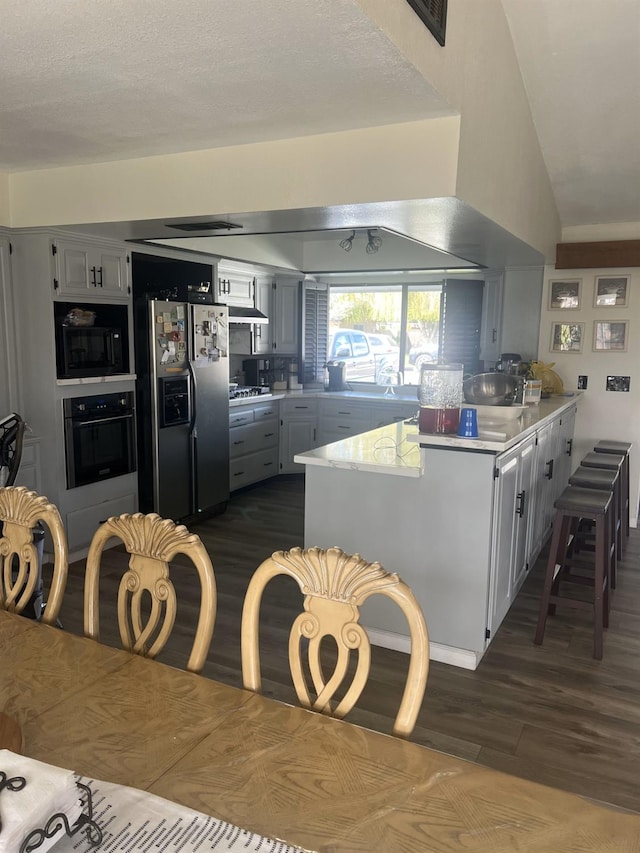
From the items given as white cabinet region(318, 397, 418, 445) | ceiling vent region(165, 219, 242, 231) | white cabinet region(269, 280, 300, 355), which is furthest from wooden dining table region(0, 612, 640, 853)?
white cabinet region(269, 280, 300, 355)

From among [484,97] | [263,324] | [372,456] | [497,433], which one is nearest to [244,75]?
[484,97]

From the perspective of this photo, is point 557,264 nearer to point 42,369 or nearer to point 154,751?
point 42,369

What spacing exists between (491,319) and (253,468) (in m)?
2.62

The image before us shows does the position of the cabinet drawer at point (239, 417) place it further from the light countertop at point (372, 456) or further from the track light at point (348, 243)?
the light countertop at point (372, 456)

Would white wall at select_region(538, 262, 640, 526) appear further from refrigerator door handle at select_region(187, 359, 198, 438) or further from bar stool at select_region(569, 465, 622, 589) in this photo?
refrigerator door handle at select_region(187, 359, 198, 438)

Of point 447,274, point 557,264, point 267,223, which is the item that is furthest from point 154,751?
point 447,274

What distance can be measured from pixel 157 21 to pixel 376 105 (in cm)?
94

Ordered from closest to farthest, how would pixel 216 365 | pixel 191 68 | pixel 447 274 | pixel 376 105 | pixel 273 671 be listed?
1. pixel 191 68
2. pixel 376 105
3. pixel 273 671
4. pixel 216 365
5. pixel 447 274

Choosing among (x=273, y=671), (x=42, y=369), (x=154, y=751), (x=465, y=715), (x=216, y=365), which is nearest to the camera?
(x=154, y=751)

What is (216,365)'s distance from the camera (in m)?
5.07

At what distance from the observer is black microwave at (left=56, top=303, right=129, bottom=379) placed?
4.03m

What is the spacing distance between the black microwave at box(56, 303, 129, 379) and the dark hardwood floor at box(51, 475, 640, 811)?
1.33 metres

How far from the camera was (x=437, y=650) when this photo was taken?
313 cm

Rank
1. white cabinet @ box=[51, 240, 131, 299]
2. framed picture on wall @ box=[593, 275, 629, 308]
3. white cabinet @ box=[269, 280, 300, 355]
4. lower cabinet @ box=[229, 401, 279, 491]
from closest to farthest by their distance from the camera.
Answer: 1. white cabinet @ box=[51, 240, 131, 299]
2. framed picture on wall @ box=[593, 275, 629, 308]
3. lower cabinet @ box=[229, 401, 279, 491]
4. white cabinet @ box=[269, 280, 300, 355]
